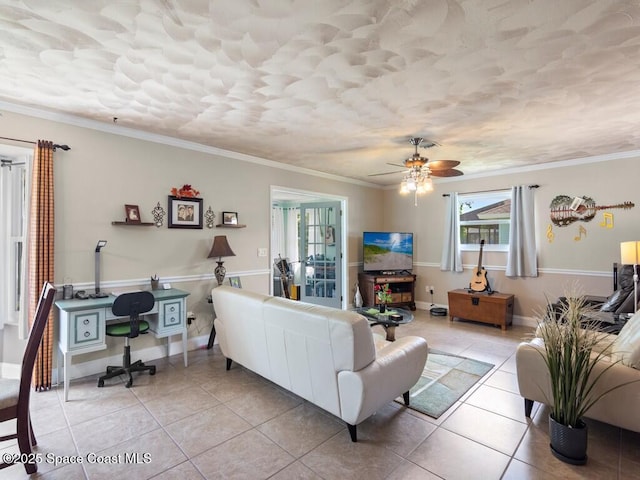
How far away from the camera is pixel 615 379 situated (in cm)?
200

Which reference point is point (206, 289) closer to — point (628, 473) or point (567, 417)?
point (567, 417)

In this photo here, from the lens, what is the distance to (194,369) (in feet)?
10.9

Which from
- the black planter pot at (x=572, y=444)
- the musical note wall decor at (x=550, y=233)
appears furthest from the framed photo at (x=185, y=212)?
the musical note wall decor at (x=550, y=233)

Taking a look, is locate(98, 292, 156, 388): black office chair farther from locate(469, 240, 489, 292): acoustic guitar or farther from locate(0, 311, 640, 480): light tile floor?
locate(469, 240, 489, 292): acoustic guitar

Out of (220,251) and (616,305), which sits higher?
(220,251)

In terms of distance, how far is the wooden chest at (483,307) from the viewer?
4.74 meters

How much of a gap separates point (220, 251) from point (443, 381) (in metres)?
2.80

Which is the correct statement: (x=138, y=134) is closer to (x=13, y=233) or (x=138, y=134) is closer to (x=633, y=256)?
(x=13, y=233)

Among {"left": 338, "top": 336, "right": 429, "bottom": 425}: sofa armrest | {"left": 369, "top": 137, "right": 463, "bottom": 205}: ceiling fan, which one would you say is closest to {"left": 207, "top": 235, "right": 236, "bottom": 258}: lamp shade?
{"left": 369, "top": 137, "right": 463, "bottom": 205}: ceiling fan

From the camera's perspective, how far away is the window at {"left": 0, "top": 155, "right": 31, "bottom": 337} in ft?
9.62

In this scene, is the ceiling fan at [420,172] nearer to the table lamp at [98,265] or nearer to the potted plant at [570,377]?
the potted plant at [570,377]

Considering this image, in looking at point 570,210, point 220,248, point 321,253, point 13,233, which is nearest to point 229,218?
point 220,248

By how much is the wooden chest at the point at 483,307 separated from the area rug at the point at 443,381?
154 centimetres

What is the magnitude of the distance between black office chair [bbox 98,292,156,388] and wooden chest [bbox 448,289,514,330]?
4377 millimetres
